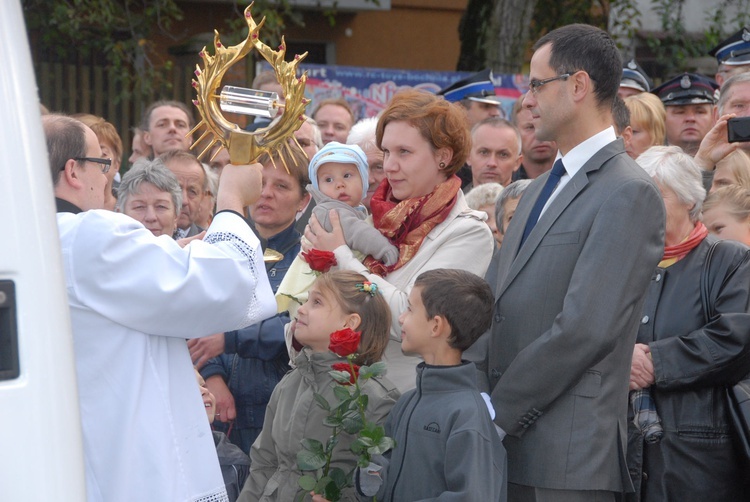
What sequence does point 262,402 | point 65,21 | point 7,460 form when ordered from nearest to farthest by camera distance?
point 7,460 → point 262,402 → point 65,21

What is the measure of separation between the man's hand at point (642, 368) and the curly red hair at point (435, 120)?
1.02 meters

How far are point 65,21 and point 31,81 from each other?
9345mm

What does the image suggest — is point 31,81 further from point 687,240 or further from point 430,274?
point 687,240

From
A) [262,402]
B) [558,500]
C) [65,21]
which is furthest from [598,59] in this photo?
[65,21]

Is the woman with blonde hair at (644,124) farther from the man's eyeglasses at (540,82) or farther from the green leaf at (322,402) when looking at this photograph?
the green leaf at (322,402)

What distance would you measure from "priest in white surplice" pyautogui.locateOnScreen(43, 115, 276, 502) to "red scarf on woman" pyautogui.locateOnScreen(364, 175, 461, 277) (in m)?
0.94

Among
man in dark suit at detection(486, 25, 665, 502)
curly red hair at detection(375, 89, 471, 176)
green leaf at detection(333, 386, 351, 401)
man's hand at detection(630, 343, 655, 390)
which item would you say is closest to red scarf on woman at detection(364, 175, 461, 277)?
curly red hair at detection(375, 89, 471, 176)

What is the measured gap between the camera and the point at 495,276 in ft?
12.7

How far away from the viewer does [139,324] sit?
294 cm

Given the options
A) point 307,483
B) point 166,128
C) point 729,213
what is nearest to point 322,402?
point 307,483

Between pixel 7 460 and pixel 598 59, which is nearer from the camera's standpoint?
pixel 7 460

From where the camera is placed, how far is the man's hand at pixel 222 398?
4566 millimetres

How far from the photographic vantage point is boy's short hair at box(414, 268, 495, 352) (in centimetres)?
344

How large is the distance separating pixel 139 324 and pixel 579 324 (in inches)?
51.0
